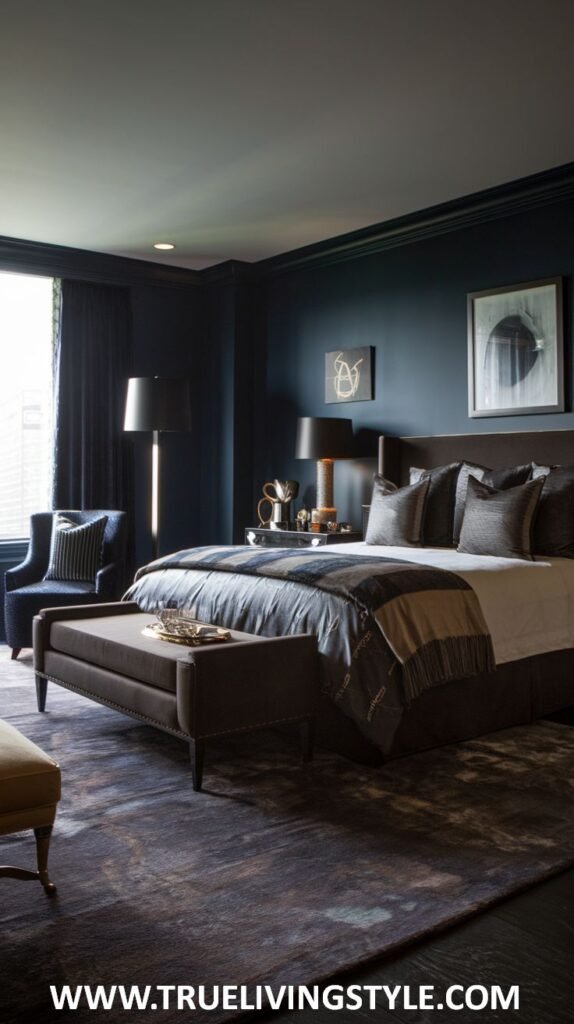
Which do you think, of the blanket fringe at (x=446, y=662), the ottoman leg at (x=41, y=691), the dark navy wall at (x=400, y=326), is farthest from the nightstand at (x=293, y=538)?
the blanket fringe at (x=446, y=662)

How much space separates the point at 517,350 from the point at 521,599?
1.90 meters

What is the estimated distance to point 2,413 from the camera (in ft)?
20.9

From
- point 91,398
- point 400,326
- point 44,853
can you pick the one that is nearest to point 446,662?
point 44,853

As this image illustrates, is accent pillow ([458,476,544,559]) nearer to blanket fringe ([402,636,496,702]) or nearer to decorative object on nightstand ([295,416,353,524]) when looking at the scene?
blanket fringe ([402,636,496,702])

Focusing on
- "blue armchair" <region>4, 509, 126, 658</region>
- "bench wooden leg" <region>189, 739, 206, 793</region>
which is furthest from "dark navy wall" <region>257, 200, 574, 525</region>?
"bench wooden leg" <region>189, 739, 206, 793</region>

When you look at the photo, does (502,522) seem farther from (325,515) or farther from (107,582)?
(107,582)

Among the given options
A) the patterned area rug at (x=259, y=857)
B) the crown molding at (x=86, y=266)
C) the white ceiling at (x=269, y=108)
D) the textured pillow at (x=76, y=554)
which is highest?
the white ceiling at (x=269, y=108)

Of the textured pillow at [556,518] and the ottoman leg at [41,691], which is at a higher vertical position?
the textured pillow at [556,518]

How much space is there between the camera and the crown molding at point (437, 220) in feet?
16.0

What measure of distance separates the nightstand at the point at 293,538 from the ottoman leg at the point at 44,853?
3402 mm

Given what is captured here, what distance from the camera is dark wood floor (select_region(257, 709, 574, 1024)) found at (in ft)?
5.88

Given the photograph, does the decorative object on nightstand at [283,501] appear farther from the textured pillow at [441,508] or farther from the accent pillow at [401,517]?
the textured pillow at [441,508]

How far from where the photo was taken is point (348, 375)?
6.25 meters

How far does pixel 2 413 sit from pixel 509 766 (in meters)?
4.50
